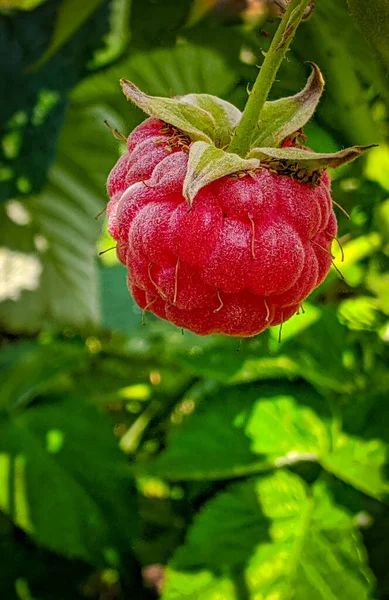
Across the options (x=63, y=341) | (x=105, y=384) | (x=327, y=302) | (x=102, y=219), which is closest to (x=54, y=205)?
(x=102, y=219)

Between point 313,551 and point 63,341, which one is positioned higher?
point 313,551

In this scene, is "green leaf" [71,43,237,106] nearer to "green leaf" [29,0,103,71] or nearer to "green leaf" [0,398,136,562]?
"green leaf" [29,0,103,71]

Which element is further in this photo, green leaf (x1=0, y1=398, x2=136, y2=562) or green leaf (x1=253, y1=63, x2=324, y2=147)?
green leaf (x1=0, y1=398, x2=136, y2=562)

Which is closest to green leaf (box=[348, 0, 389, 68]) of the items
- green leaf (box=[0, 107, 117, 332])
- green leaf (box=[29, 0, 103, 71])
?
green leaf (box=[29, 0, 103, 71])

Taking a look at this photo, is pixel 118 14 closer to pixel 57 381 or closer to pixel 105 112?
pixel 105 112

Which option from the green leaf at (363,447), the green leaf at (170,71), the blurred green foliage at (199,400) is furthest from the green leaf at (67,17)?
the green leaf at (363,447)
